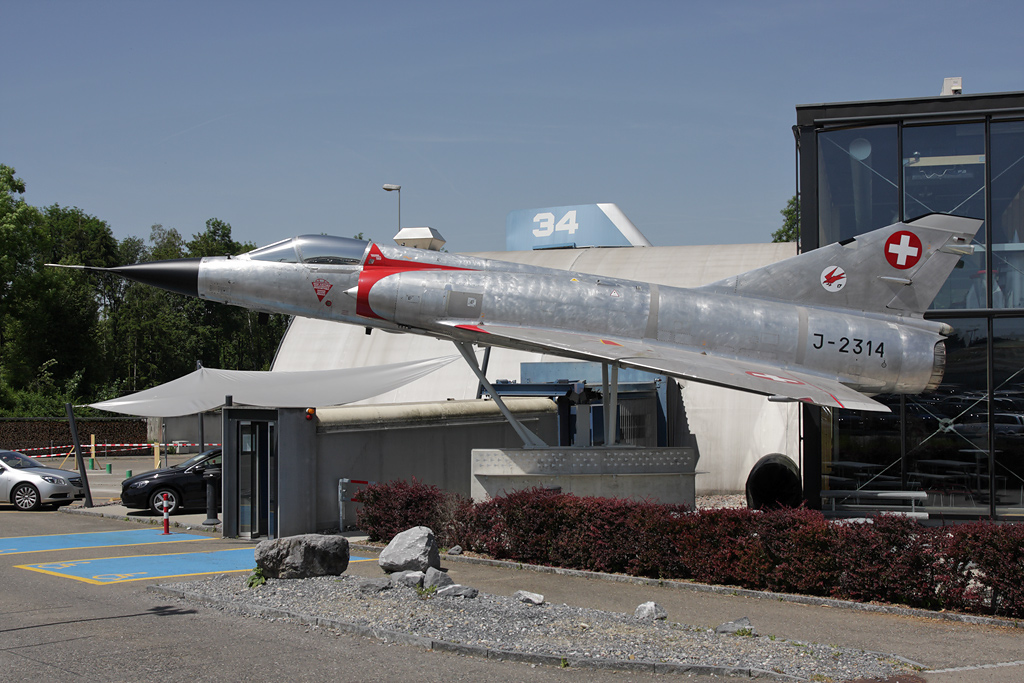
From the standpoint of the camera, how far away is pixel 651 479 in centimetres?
1647

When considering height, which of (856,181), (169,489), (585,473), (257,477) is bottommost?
(169,489)

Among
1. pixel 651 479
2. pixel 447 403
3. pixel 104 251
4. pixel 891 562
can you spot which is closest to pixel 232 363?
pixel 104 251

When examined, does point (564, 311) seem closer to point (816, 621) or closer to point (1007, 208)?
point (816, 621)

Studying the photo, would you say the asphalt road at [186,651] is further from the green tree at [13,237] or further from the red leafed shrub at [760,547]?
the green tree at [13,237]

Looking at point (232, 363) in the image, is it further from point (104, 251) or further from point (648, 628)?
point (648, 628)

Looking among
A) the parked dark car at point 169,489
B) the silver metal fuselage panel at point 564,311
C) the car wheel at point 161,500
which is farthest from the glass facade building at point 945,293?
the car wheel at point 161,500

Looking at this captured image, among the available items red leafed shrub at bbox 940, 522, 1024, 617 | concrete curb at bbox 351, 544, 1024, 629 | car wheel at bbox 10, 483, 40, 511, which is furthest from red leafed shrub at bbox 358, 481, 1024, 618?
car wheel at bbox 10, 483, 40, 511

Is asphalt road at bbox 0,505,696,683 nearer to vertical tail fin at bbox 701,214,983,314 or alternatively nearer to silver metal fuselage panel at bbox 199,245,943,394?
silver metal fuselage panel at bbox 199,245,943,394

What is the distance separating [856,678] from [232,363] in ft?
263

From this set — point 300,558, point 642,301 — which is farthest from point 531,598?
point 642,301

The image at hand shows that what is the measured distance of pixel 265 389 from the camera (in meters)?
23.2

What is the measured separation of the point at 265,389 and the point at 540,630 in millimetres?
15980

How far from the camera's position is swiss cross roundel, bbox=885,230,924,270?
16.6 m

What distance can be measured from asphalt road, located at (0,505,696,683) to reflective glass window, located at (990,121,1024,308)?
13752mm
